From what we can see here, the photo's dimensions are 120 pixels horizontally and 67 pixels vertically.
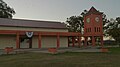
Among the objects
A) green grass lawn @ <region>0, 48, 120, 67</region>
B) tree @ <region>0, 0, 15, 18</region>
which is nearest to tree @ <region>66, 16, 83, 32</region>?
tree @ <region>0, 0, 15, 18</region>

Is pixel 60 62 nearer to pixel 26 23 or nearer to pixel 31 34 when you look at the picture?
pixel 31 34

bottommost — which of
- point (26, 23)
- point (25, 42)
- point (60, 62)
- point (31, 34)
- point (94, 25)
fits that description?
point (60, 62)

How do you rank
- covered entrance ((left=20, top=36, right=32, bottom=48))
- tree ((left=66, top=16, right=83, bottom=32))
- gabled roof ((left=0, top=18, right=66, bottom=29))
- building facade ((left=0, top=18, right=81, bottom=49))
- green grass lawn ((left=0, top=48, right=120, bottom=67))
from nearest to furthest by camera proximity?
green grass lawn ((left=0, top=48, right=120, bottom=67)) < building facade ((left=0, top=18, right=81, bottom=49)) < gabled roof ((left=0, top=18, right=66, bottom=29)) < covered entrance ((left=20, top=36, right=32, bottom=48)) < tree ((left=66, top=16, right=83, bottom=32))

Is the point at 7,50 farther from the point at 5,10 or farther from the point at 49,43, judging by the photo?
the point at 5,10

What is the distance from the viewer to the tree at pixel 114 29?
50734 mm

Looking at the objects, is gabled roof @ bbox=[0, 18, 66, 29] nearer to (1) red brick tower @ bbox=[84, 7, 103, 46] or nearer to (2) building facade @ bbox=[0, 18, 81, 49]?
(2) building facade @ bbox=[0, 18, 81, 49]

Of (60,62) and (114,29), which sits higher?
(114,29)

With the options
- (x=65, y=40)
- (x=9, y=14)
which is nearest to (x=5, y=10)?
(x=9, y=14)

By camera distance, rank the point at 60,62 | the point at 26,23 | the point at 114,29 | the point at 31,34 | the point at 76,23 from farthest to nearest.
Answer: the point at 76,23
the point at 114,29
the point at 26,23
the point at 31,34
the point at 60,62

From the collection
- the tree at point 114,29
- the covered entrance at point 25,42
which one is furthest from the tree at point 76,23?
the covered entrance at point 25,42

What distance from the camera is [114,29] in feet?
172

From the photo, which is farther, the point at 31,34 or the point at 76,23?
the point at 76,23

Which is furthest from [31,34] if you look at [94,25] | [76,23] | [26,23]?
[76,23]

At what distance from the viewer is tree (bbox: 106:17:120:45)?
50.7 metres
